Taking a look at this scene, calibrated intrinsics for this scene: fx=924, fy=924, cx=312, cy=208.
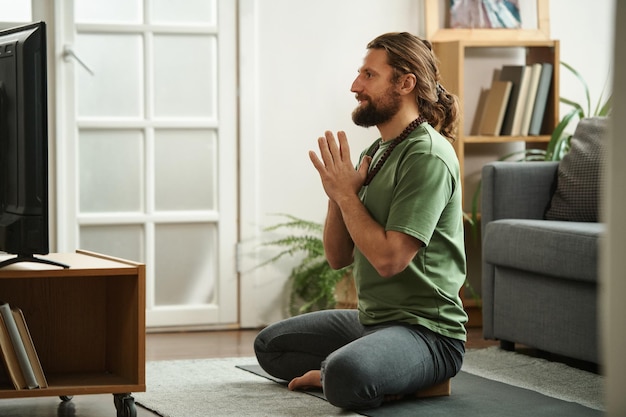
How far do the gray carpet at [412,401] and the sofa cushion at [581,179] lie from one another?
550 millimetres

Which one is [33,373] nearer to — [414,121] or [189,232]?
[414,121]

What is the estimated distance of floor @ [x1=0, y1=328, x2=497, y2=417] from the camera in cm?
230

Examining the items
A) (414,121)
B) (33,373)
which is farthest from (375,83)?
(33,373)

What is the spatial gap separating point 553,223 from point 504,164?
36cm

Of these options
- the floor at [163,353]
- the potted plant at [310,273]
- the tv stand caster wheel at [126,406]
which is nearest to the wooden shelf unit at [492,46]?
the potted plant at [310,273]

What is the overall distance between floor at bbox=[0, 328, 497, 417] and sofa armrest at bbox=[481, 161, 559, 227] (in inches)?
19.9

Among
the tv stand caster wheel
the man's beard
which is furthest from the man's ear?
the tv stand caster wheel

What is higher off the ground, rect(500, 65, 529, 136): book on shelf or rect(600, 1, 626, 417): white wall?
rect(500, 65, 529, 136): book on shelf

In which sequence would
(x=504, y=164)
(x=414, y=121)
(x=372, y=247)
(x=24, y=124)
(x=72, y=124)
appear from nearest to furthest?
(x=24, y=124)
(x=372, y=247)
(x=414, y=121)
(x=504, y=164)
(x=72, y=124)

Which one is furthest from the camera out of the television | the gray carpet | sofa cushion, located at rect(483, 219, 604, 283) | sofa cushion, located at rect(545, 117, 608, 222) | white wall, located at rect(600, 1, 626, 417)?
sofa cushion, located at rect(545, 117, 608, 222)

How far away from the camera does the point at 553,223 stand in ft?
9.82

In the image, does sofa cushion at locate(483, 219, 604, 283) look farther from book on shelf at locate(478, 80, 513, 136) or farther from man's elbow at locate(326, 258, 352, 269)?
book on shelf at locate(478, 80, 513, 136)

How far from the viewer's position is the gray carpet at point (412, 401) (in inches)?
89.2

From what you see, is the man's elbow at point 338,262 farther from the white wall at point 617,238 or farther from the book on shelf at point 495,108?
the white wall at point 617,238
